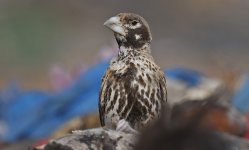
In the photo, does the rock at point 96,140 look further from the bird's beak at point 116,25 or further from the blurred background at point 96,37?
the blurred background at point 96,37

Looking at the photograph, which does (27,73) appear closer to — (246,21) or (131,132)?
(246,21)

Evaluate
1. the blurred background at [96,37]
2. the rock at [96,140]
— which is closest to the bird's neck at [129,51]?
the rock at [96,140]

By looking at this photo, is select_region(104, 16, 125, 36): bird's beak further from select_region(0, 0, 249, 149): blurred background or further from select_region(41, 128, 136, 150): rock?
select_region(0, 0, 249, 149): blurred background

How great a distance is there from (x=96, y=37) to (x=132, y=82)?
5811mm

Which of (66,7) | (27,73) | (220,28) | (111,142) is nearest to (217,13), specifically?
(220,28)

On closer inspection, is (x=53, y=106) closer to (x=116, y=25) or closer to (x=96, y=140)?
(x=116, y=25)

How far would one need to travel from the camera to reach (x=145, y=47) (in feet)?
9.37

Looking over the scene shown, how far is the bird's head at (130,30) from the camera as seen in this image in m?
2.80

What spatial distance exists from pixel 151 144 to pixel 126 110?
4.52 ft

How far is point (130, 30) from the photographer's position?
2801 millimetres

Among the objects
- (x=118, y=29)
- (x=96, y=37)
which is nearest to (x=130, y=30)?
(x=118, y=29)

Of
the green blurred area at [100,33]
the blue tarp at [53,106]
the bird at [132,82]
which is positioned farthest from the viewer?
the green blurred area at [100,33]

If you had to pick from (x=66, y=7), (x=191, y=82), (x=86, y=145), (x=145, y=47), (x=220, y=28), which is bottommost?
(x=86, y=145)

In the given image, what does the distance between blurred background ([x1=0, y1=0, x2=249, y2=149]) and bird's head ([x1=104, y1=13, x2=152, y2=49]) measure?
4007mm
